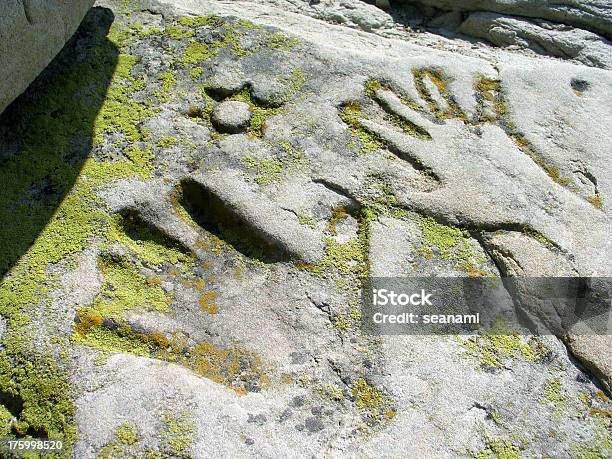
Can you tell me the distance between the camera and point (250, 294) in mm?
3256

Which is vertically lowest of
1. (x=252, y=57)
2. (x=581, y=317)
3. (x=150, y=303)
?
(x=150, y=303)

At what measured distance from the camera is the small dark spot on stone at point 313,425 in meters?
2.79

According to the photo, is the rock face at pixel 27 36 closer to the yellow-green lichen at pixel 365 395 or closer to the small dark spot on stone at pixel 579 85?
the yellow-green lichen at pixel 365 395

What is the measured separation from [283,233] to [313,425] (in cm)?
104

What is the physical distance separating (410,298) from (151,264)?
1.32 meters

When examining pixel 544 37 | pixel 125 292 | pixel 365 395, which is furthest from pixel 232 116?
pixel 544 37

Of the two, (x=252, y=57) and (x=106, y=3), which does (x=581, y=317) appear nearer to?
(x=252, y=57)

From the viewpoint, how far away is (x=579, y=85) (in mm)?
4332

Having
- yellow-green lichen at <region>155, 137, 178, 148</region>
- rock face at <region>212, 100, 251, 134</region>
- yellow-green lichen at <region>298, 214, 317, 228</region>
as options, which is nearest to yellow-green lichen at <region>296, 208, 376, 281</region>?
yellow-green lichen at <region>298, 214, 317, 228</region>

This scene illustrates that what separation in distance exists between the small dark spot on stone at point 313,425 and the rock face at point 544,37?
3.28 metres

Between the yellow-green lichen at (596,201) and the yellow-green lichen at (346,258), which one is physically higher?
the yellow-green lichen at (596,201)

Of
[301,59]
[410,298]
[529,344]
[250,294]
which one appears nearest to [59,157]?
[250,294]

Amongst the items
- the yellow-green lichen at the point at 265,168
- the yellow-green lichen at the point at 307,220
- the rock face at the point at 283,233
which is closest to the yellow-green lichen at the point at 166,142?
the rock face at the point at 283,233

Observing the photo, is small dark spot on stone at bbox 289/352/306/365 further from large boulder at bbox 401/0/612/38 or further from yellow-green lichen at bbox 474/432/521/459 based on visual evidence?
large boulder at bbox 401/0/612/38
